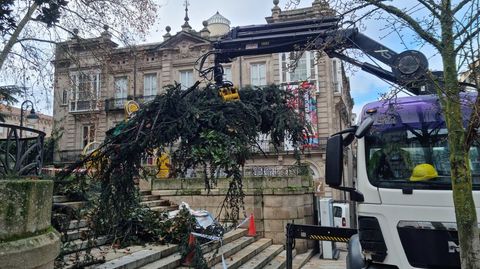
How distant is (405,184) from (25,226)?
3888 millimetres

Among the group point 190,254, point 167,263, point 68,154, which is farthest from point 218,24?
point 167,263

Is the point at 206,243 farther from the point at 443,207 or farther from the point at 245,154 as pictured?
the point at 443,207

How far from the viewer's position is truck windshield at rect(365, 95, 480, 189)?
3.86 m

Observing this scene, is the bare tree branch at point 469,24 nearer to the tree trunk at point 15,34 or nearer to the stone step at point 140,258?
the stone step at point 140,258

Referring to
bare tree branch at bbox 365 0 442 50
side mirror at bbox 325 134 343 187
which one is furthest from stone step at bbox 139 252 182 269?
bare tree branch at bbox 365 0 442 50

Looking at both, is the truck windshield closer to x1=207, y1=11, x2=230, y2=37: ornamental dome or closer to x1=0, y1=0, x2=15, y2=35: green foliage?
x1=0, y1=0, x2=15, y2=35: green foliage

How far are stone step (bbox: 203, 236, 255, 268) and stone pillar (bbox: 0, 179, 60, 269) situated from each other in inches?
165

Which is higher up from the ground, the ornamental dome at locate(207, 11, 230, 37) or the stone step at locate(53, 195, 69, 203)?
the ornamental dome at locate(207, 11, 230, 37)

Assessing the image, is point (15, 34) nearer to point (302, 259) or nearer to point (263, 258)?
point (263, 258)

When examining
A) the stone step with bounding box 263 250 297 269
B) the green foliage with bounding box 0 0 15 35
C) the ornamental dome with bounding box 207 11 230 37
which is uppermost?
the ornamental dome with bounding box 207 11 230 37

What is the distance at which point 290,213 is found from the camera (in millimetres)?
11703

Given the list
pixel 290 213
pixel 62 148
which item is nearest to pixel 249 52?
pixel 290 213

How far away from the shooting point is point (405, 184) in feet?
12.9

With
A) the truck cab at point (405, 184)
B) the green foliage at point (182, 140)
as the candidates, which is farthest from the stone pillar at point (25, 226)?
the truck cab at point (405, 184)
